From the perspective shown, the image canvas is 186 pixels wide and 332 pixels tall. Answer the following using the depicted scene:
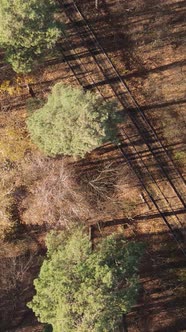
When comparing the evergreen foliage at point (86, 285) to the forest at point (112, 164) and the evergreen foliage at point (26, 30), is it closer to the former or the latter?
the forest at point (112, 164)

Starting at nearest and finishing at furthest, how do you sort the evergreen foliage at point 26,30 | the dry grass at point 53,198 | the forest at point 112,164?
the evergreen foliage at point 26,30
the dry grass at point 53,198
the forest at point 112,164

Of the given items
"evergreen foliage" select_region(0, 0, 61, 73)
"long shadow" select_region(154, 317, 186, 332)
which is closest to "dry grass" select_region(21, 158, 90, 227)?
"evergreen foliage" select_region(0, 0, 61, 73)

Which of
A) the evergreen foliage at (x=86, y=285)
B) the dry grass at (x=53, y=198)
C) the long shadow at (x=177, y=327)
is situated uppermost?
the dry grass at (x=53, y=198)

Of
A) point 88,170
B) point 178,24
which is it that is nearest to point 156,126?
point 88,170

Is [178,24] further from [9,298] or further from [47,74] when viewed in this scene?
[9,298]

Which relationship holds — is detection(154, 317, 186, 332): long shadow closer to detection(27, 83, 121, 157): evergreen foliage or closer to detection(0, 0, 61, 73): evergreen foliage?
detection(27, 83, 121, 157): evergreen foliage

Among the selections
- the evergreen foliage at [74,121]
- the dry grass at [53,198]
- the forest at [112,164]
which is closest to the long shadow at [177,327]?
the forest at [112,164]

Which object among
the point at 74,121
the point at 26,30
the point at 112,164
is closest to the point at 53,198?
the point at 112,164
